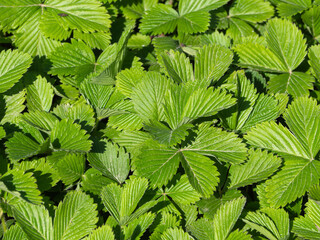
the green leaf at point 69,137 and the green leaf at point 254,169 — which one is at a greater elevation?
the green leaf at point 69,137

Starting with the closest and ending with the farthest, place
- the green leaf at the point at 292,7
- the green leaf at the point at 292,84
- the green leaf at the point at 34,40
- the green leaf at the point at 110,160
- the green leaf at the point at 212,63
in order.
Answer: the green leaf at the point at 110,160
the green leaf at the point at 212,63
the green leaf at the point at 292,84
the green leaf at the point at 34,40
the green leaf at the point at 292,7

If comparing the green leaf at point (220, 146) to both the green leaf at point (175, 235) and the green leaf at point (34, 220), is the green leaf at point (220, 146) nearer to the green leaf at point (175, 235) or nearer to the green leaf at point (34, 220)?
the green leaf at point (175, 235)

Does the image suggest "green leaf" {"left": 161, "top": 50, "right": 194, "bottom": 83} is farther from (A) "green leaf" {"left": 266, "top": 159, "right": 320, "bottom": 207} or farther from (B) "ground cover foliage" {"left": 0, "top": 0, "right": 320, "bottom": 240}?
(A) "green leaf" {"left": 266, "top": 159, "right": 320, "bottom": 207}

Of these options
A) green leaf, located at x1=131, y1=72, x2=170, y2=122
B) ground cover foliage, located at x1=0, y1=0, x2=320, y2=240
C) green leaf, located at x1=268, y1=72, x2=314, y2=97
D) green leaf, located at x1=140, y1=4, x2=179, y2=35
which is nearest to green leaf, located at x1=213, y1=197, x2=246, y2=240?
ground cover foliage, located at x1=0, y1=0, x2=320, y2=240

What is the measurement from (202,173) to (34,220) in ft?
2.67

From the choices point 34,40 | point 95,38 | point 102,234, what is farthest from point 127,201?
point 34,40

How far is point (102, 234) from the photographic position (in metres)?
1.81

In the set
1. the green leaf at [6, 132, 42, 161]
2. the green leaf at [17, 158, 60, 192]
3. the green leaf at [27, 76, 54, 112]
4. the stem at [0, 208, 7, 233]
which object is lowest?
the stem at [0, 208, 7, 233]

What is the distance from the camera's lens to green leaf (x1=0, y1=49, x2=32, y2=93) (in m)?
2.22

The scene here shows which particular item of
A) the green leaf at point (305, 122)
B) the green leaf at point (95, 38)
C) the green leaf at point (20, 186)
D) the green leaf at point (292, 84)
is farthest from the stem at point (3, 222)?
the green leaf at point (292, 84)

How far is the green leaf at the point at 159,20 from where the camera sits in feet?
8.57

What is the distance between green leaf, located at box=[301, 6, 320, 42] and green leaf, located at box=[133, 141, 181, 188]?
1.45 meters

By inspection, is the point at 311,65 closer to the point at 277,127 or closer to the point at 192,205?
the point at 277,127

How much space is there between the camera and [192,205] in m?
2.07
